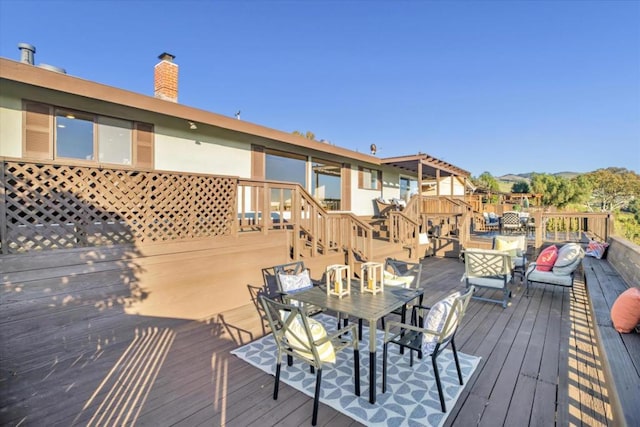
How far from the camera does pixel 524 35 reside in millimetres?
11836

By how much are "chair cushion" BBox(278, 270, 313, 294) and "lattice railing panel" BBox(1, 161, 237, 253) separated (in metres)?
1.41

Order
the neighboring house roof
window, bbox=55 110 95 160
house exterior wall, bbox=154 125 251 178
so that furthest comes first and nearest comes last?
house exterior wall, bbox=154 125 251 178 < window, bbox=55 110 95 160 < the neighboring house roof

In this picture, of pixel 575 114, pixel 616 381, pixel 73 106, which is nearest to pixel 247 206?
pixel 73 106

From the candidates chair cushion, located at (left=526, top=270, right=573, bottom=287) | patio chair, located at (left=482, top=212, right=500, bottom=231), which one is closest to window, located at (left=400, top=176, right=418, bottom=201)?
patio chair, located at (left=482, top=212, right=500, bottom=231)

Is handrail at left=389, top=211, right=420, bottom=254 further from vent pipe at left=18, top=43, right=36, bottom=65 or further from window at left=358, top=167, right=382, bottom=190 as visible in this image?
vent pipe at left=18, top=43, right=36, bottom=65

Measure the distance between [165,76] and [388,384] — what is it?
273 inches

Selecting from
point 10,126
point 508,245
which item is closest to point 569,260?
point 508,245

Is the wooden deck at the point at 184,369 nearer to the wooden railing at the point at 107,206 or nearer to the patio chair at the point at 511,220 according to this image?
the wooden railing at the point at 107,206

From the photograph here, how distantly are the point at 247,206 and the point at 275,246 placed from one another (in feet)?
7.22

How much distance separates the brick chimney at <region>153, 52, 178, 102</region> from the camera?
20.6 ft

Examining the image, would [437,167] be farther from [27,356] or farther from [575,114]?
[575,114]

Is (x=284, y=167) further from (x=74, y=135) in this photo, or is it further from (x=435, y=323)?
(x=435, y=323)

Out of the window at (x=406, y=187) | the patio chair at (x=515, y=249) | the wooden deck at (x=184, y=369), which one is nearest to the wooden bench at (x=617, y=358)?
the wooden deck at (x=184, y=369)

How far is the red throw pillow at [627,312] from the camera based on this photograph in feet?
9.01
